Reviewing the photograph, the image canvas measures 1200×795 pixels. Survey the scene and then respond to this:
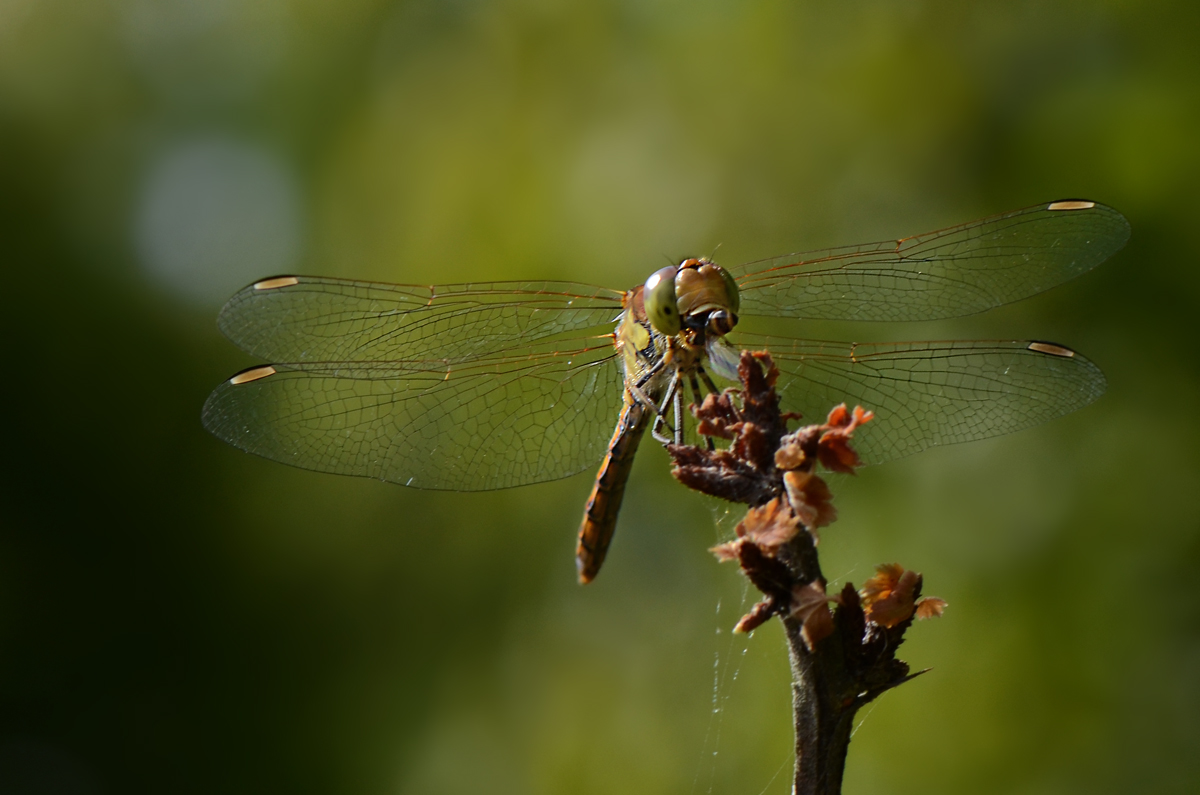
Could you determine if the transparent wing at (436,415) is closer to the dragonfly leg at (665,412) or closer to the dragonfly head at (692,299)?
the dragonfly leg at (665,412)

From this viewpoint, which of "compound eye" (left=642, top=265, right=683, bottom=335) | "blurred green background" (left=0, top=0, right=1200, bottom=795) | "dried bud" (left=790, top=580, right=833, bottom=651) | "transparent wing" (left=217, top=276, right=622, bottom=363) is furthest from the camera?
"blurred green background" (left=0, top=0, right=1200, bottom=795)

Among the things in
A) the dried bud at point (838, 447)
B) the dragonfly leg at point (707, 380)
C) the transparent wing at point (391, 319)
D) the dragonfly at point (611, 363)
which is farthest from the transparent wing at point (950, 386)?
the dried bud at point (838, 447)

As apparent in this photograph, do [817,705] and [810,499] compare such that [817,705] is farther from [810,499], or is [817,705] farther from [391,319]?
[391,319]

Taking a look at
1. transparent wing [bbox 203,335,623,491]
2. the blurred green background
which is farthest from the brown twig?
the blurred green background

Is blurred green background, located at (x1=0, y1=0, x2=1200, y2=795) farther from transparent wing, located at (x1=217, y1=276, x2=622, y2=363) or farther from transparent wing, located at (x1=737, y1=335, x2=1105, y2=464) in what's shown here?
transparent wing, located at (x1=217, y1=276, x2=622, y2=363)

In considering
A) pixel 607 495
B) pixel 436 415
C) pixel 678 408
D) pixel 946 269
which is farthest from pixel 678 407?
pixel 946 269

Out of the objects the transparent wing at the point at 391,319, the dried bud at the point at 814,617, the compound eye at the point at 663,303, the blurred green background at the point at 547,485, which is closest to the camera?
the dried bud at the point at 814,617
